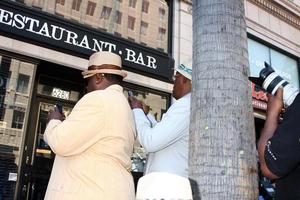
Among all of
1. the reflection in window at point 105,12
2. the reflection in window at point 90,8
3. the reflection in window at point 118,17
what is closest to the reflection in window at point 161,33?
the reflection in window at point 118,17

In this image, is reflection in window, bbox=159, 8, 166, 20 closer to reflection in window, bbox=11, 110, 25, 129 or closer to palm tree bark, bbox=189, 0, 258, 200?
reflection in window, bbox=11, 110, 25, 129

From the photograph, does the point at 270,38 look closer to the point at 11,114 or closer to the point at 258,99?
the point at 258,99

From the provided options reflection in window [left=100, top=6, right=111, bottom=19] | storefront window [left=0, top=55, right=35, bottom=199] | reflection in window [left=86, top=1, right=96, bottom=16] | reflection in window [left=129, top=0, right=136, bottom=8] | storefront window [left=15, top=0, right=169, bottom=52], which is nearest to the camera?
storefront window [left=0, top=55, right=35, bottom=199]

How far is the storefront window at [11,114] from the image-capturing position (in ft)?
21.0

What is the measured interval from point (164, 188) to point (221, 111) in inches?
38.3

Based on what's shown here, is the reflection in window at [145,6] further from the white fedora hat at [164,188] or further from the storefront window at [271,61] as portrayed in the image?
the white fedora hat at [164,188]

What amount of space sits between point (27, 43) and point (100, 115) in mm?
4785

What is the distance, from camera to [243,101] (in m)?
2.49

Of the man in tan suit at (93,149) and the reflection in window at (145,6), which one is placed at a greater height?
the reflection in window at (145,6)

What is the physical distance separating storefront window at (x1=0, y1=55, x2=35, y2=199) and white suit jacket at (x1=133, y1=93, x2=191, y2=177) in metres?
4.02

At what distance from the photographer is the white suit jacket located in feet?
9.43

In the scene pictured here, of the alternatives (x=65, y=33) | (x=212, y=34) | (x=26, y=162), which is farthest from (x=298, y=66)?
(x=212, y=34)

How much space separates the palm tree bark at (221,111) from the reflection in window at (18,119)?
4597mm

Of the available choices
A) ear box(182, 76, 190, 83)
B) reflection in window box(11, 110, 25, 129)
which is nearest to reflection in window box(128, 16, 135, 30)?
reflection in window box(11, 110, 25, 129)
